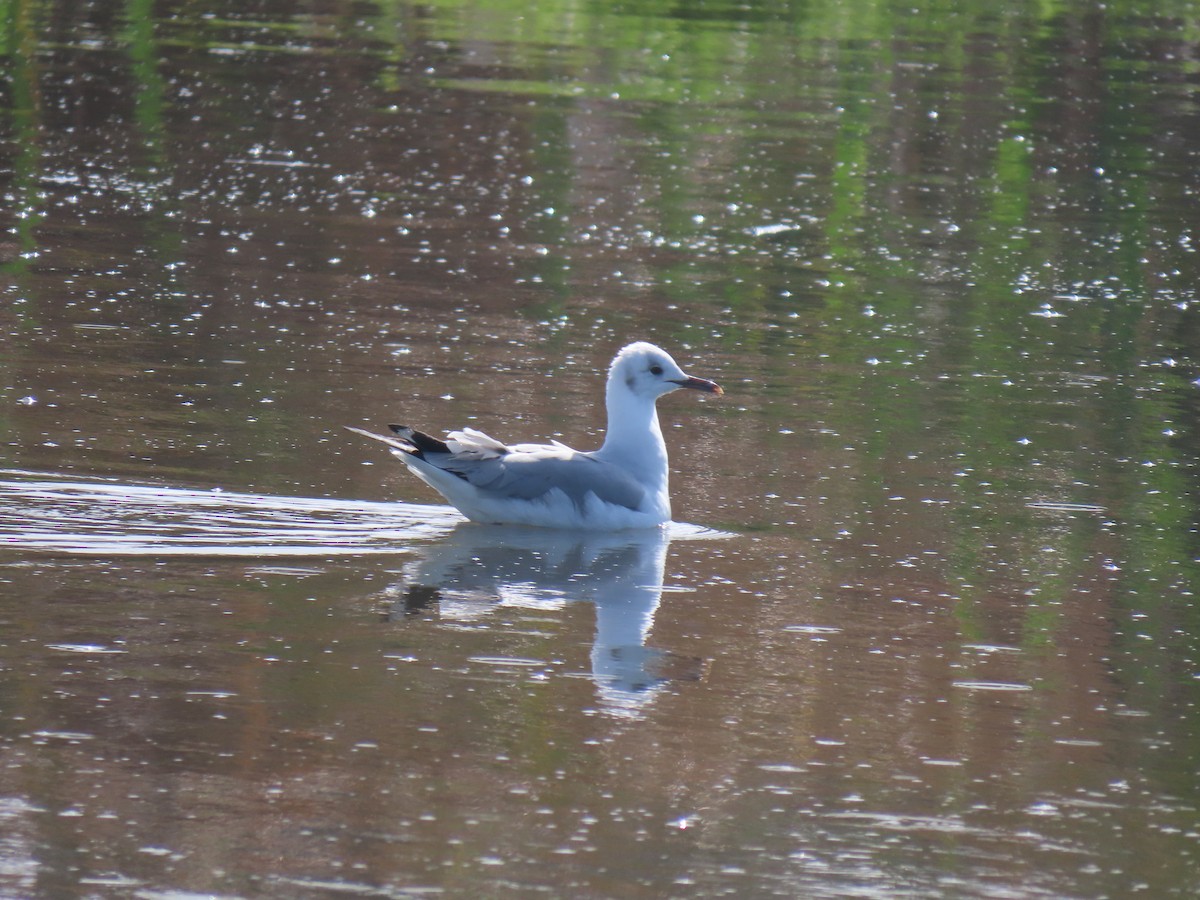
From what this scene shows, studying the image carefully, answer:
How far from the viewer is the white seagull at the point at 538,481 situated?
875cm

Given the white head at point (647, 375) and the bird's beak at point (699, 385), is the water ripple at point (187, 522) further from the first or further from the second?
the bird's beak at point (699, 385)

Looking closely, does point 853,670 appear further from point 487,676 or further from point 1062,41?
point 1062,41

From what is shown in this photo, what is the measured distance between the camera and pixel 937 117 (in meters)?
22.3

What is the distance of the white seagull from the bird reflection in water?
0.09 metres

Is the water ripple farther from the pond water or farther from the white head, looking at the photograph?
the white head

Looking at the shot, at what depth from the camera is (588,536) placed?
350 inches

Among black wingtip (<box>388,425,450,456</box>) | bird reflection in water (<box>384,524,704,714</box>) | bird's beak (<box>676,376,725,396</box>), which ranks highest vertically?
bird's beak (<box>676,376,725,396</box>)

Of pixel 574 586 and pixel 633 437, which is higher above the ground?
pixel 633 437

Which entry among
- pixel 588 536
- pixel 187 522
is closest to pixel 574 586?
pixel 588 536

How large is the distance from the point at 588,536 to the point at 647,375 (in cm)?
94

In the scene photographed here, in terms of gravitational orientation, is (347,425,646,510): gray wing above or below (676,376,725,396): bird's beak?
below

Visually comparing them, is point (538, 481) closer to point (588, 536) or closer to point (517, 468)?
point (517, 468)

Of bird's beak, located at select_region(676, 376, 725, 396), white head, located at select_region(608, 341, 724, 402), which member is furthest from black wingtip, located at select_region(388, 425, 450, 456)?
bird's beak, located at select_region(676, 376, 725, 396)

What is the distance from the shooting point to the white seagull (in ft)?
28.7
